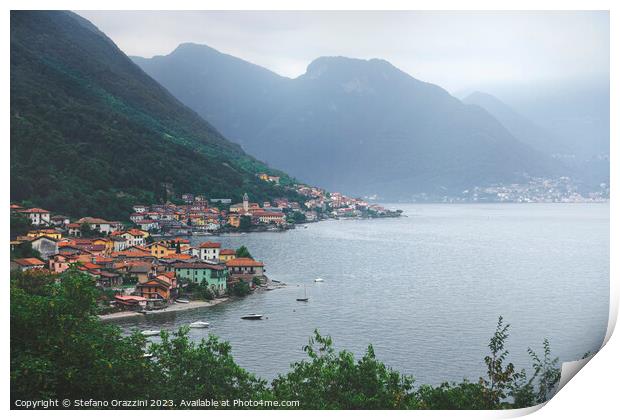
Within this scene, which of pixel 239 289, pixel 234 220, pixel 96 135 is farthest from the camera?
pixel 96 135

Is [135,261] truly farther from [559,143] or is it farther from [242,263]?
[559,143]

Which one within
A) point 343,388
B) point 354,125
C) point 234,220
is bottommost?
point 343,388

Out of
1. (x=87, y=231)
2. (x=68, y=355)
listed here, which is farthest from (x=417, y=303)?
(x=87, y=231)

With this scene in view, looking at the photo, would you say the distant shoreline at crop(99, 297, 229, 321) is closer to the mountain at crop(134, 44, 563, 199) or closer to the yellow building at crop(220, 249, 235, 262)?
the yellow building at crop(220, 249, 235, 262)

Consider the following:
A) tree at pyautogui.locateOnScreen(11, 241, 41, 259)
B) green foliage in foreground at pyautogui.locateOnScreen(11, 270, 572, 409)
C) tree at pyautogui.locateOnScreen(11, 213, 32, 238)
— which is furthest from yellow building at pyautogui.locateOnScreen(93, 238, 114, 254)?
green foliage in foreground at pyautogui.locateOnScreen(11, 270, 572, 409)

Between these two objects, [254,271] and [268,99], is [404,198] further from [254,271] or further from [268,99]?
[254,271]
